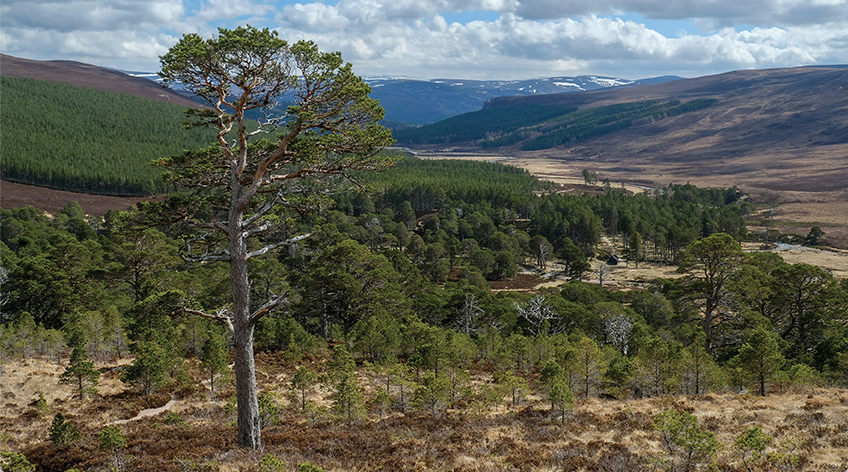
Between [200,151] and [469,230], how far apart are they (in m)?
106

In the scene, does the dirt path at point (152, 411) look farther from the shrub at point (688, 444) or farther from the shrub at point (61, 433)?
the shrub at point (688, 444)

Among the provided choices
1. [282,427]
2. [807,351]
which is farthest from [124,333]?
[807,351]

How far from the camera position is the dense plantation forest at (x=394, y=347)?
15227 millimetres

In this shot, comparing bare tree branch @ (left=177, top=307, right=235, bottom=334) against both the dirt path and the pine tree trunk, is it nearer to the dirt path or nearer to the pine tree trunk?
the pine tree trunk

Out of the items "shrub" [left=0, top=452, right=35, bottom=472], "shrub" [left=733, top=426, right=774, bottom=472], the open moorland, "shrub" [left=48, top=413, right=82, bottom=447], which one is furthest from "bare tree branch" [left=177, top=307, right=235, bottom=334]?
"shrub" [left=733, top=426, right=774, bottom=472]

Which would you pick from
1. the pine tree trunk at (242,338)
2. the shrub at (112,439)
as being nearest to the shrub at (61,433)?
the shrub at (112,439)

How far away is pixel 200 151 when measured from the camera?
47.2ft

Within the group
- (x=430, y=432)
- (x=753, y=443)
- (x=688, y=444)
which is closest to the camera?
(x=753, y=443)

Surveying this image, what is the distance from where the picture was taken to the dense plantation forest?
15227mm

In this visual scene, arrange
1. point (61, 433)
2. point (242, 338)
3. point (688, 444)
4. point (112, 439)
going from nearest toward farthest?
point (688, 444) → point (112, 439) → point (242, 338) → point (61, 433)

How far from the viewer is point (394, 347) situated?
3372 cm

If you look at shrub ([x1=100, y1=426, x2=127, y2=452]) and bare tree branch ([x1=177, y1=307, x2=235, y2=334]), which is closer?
shrub ([x1=100, y1=426, x2=127, y2=452])

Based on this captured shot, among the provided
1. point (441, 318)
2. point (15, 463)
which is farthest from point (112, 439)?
point (441, 318)

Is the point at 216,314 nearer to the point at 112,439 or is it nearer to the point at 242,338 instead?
the point at 242,338
